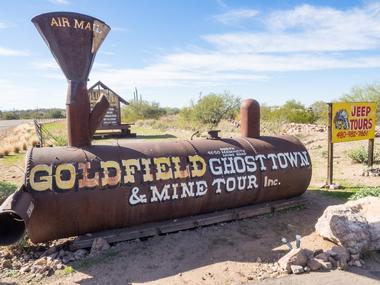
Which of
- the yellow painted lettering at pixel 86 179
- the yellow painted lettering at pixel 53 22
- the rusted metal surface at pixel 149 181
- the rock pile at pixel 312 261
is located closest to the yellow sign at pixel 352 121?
the rusted metal surface at pixel 149 181

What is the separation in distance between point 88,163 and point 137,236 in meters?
1.45

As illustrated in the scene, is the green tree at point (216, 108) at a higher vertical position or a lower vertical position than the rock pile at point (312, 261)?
higher

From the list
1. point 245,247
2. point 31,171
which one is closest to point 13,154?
point 31,171

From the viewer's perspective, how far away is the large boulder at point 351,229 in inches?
211

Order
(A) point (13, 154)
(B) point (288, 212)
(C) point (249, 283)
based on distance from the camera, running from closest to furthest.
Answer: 1. (C) point (249, 283)
2. (B) point (288, 212)
3. (A) point (13, 154)

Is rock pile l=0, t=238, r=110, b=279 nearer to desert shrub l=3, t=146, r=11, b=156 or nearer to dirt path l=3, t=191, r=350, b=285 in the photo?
dirt path l=3, t=191, r=350, b=285

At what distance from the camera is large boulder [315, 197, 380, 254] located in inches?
211

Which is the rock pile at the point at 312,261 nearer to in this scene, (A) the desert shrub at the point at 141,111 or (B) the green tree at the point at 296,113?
(B) the green tree at the point at 296,113

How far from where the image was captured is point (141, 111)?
49406mm

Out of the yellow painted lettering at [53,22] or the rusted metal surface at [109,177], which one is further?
the yellow painted lettering at [53,22]

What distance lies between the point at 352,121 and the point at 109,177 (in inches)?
286

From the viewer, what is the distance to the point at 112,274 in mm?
5012

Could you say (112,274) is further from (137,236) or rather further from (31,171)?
(31,171)

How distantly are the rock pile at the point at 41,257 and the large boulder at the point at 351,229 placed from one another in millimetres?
3497
